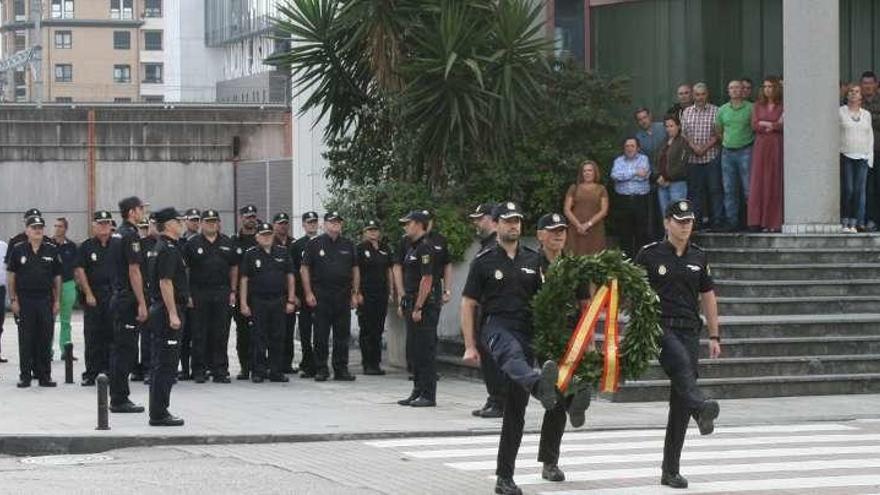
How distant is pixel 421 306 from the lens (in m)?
18.9

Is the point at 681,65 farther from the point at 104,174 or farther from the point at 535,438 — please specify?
the point at 104,174

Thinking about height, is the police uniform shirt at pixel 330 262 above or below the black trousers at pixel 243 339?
above

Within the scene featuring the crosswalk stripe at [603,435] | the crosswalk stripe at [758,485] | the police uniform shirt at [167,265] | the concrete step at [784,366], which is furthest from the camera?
the concrete step at [784,366]

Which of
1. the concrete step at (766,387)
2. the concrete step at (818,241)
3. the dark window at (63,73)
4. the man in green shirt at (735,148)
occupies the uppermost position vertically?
the dark window at (63,73)

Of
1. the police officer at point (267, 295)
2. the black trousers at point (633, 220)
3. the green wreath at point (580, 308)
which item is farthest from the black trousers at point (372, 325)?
the green wreath at point (580, 308)

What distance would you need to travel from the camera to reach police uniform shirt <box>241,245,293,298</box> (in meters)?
21.6

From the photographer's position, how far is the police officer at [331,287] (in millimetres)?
21625

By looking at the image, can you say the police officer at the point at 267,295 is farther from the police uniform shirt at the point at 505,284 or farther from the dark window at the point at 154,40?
the dark window at the point at 154,40

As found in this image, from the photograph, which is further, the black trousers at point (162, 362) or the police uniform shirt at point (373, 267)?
the police uniform shirt at point (373, 267)

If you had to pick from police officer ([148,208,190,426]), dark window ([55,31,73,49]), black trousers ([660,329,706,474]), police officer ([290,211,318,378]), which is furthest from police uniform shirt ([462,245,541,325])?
dark window ([55,31,73,49])

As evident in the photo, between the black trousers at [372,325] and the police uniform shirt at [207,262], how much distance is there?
1.84 m

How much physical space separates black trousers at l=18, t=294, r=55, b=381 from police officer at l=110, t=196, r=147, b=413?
249 centimetres

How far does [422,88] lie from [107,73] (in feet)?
334

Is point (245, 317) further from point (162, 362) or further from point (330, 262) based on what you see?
point (162, 362)
